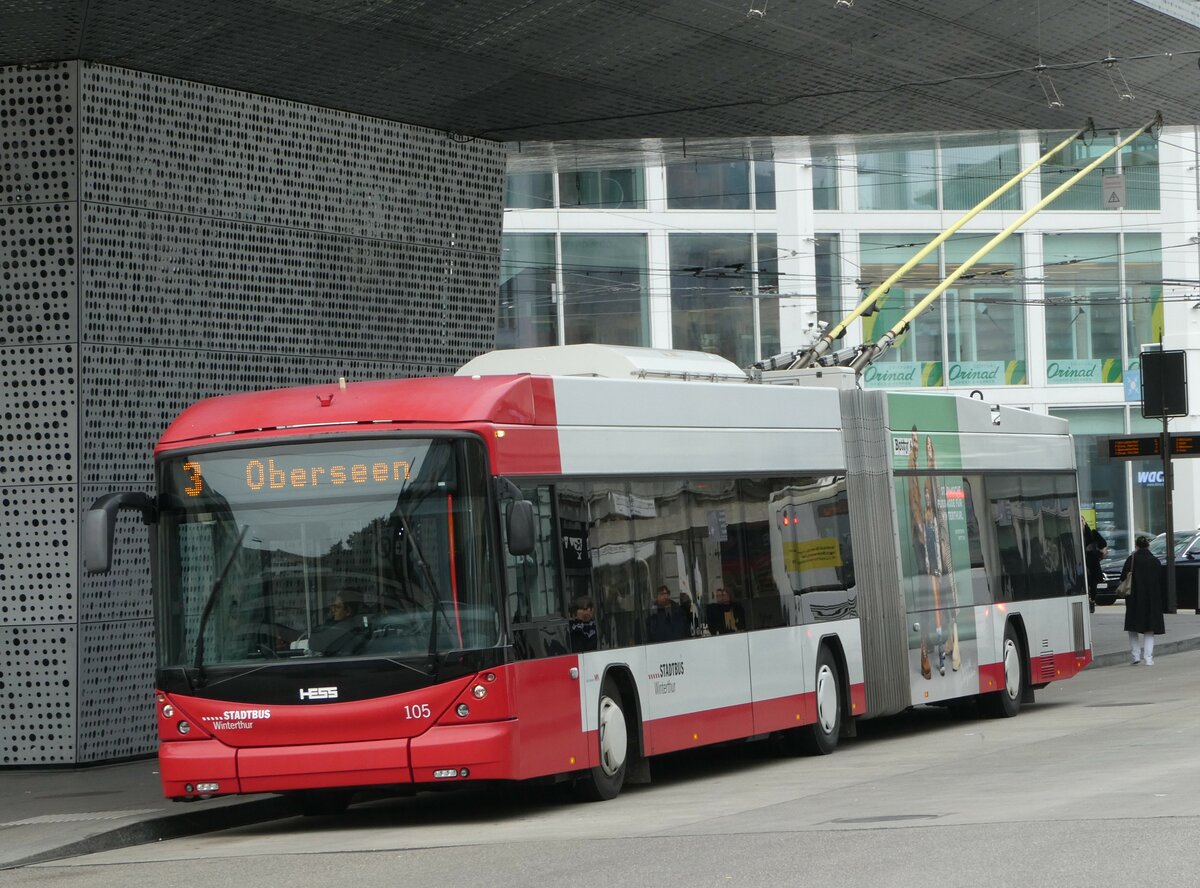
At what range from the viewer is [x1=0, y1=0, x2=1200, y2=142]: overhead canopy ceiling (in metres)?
15.3

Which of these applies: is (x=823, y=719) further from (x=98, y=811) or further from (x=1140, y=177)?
(x=1140, y=177)

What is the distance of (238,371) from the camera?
17188mm

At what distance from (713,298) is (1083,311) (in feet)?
29.5

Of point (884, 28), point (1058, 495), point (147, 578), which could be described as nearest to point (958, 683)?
point (1058, 495)

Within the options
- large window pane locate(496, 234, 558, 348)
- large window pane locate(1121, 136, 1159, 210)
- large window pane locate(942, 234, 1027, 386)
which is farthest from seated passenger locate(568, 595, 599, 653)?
large window pane locate(1121, 136, 1159, 210)

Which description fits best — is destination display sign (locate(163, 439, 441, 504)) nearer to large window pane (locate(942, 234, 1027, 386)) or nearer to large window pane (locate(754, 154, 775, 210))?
large window pane (locate(754, 154, 775, 210))

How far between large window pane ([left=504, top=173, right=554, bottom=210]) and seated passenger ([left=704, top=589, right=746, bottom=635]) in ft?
85.0

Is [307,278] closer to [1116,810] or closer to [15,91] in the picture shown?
[15,91]

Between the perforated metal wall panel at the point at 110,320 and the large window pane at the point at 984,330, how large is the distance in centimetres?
2847

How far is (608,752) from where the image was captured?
13.0 m

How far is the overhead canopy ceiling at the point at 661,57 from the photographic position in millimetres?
15297

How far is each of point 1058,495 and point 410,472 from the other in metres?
10.7

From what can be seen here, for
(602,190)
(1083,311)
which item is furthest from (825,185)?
(1083,311)

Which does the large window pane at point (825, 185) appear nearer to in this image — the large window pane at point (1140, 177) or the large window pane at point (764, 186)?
the large window pane at point (764, 186)
